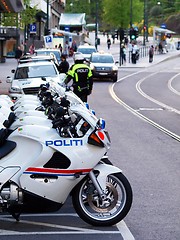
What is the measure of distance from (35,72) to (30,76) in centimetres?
33

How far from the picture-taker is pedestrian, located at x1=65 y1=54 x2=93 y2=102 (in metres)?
16.2

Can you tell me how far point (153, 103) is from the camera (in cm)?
2433

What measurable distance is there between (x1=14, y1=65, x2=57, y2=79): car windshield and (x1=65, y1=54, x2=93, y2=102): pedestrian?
6.24 meters

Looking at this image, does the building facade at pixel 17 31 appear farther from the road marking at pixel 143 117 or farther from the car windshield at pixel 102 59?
the road marking at pixel 143 117

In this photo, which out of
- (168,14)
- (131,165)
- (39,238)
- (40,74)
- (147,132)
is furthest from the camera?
(168,14)

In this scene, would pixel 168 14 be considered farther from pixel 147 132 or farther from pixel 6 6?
pixel 147 132

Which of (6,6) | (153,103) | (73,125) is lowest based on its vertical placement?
(153,103)

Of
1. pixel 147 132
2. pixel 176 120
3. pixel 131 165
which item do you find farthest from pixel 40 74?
pixel 131 165

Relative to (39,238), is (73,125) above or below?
above

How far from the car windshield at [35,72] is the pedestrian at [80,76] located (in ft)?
20.5

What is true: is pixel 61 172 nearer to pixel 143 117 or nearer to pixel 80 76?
pixel 80 76

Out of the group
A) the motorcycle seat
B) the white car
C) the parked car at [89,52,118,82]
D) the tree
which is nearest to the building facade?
the parked car at [89,52,118,82]

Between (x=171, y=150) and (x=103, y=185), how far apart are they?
6023 mm

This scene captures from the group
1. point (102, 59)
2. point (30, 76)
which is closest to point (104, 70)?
point (102, 59)
